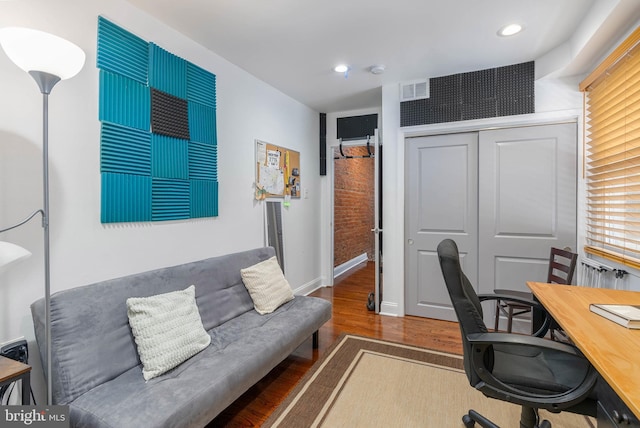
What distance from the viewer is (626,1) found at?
172 centimetres

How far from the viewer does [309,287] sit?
430cm

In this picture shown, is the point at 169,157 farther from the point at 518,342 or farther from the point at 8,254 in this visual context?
the point at 518,342

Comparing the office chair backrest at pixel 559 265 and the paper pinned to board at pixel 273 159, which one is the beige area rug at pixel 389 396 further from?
the paper pinned to board at pixel 273 159

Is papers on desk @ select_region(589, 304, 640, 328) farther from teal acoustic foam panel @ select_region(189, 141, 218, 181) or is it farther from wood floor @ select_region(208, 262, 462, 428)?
teal acoustic foam panel @ select_region(189, 141, 218, 181)

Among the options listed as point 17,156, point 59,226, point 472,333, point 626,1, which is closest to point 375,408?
point 472,333

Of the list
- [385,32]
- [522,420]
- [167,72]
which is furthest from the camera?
[385,32]

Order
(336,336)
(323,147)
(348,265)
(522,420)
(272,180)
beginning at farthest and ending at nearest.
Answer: (348,265), (323,147), (272,180), (336,336), (522,420)

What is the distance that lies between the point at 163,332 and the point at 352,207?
4441mm

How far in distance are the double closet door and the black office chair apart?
175 cm

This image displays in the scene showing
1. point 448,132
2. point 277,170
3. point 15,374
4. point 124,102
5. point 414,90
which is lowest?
point 15,374

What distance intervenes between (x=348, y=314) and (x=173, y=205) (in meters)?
2.24

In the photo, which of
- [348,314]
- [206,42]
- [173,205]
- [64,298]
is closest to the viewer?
[64,298]

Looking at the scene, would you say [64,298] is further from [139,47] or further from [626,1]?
[626,1]

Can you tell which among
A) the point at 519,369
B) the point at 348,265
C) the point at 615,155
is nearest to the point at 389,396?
the point at 519,369
